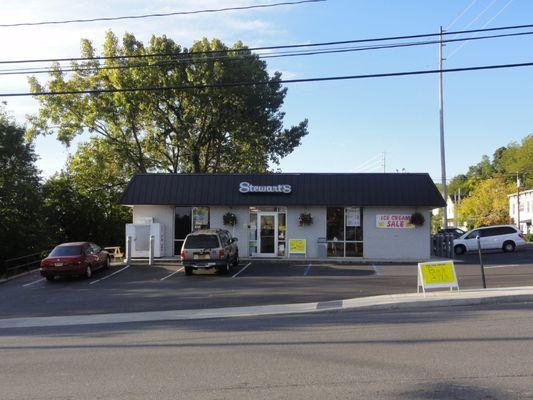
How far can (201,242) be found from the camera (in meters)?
21.5

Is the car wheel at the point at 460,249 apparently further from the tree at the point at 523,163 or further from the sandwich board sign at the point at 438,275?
the tree at the point at 523,163

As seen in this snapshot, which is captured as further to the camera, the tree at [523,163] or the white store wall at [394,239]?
the tree at [523,163]

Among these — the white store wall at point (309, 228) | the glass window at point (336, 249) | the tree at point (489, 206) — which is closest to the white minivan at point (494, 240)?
the glass window at point (336, 249)

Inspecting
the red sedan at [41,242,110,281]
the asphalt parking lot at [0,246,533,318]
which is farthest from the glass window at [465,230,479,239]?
the red sedan at [41,242,110,281]

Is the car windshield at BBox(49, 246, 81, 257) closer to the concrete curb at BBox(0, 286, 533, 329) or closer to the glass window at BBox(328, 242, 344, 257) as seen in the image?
the concrete curb at BBox(0, 286, 533, 329)

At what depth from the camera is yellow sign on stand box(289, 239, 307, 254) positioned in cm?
2755

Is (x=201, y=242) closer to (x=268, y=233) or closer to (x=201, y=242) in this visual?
(x=201, y=242)

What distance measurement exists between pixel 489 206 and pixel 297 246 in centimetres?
6327

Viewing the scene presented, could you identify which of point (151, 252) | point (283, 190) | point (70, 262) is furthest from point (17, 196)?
point (283, 190)

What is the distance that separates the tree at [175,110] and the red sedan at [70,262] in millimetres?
19027

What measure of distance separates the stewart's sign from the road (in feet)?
51.2

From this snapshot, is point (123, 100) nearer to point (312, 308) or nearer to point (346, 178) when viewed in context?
point (346, 178)

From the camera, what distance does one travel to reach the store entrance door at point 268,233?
92.0 feet

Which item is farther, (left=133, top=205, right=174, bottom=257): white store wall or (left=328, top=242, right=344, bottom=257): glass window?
(left=133, top=205, right=174, bottom=257): white store wall
